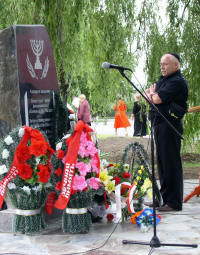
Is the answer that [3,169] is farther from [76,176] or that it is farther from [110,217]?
[110,217]

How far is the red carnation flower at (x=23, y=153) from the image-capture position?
14.9 ft

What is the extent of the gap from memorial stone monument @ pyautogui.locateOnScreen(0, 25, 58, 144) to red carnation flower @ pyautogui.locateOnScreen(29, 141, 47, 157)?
56 cm

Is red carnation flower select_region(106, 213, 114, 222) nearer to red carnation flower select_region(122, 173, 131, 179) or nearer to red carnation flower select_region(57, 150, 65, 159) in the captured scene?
red carnation flower select_region(122, 173, 131, 179)

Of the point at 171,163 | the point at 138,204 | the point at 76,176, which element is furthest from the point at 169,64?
the point at 76,176

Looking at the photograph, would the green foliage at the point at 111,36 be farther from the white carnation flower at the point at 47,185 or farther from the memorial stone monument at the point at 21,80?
the white carnation flower at the point at 47,185

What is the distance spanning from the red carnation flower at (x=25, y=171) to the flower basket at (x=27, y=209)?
17cm

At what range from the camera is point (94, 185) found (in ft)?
15.2

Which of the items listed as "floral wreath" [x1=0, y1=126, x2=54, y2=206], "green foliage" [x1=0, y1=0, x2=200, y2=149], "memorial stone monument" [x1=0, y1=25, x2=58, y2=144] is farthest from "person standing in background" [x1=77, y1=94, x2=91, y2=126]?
"floral wreath" [x1=0, y1=126, x2=54, y2=206]

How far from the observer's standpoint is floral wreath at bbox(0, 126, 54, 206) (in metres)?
4.54

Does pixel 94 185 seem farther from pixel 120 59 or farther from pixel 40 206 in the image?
pixel 120 59

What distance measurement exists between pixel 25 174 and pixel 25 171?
31mm

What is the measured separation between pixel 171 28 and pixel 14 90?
465 centimetres

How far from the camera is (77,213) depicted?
4637mm

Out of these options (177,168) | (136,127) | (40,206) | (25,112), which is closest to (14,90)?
(25,112)
